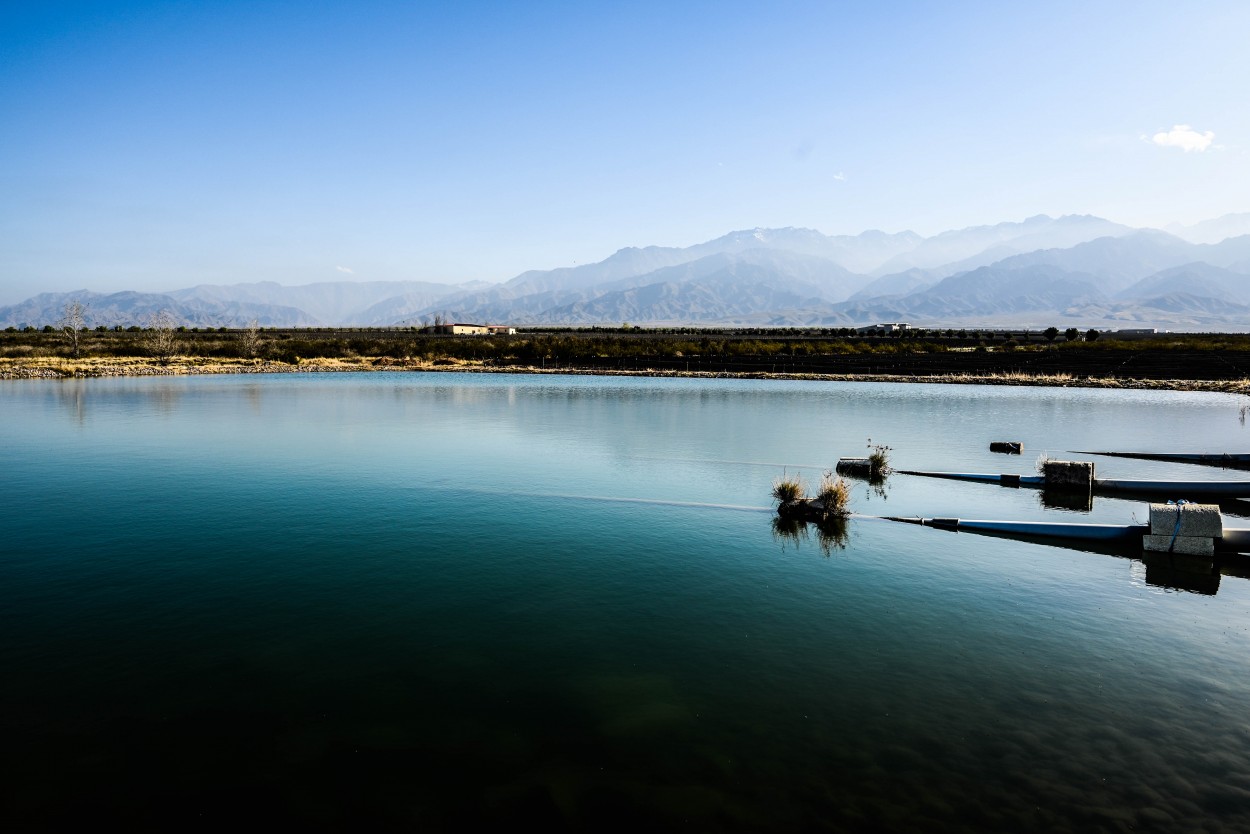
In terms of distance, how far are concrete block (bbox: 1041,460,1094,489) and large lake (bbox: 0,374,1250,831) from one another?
1.27 meters

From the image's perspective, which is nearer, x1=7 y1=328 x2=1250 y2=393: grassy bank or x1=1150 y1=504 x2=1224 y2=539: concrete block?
x1=1150 y1=504 x2=1224 y2=539: concrete block

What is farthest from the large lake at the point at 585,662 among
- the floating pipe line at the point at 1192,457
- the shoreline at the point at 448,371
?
the shoreline at the point at 448,371

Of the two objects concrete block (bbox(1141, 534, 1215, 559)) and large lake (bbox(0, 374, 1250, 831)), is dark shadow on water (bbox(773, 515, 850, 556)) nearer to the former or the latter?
large lake (bbox(0, 374, 1250, 831))

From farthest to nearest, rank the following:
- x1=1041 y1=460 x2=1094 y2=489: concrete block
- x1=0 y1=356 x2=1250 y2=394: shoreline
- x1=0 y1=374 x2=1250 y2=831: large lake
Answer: x1=0 y1=356 x2=1250 y2=394: shoreline → x1=1041 y1=460 x2=1094 y2=489: concrete block → x1=0 y1=374 x2=1250 y2=831: large lake

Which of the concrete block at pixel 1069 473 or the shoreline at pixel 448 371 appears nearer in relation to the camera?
the concrete block at pixel 1069 473

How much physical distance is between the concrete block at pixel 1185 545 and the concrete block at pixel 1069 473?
5.61 metres

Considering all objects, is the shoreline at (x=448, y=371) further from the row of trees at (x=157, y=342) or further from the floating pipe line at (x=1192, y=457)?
the floating pipe line at (x=1192, y=457)

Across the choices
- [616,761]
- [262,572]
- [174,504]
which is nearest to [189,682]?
[262,572]

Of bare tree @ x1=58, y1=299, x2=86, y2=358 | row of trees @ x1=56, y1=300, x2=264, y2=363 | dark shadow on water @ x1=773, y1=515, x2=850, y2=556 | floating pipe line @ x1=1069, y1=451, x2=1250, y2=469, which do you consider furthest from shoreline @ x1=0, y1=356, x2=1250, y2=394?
dark shadow on water @ x1=773, y1=515, x2=850, y2=556

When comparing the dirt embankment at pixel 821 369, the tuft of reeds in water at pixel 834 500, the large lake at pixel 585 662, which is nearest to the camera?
the large lake at pixel 585 662

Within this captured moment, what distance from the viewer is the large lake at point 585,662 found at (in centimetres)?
694

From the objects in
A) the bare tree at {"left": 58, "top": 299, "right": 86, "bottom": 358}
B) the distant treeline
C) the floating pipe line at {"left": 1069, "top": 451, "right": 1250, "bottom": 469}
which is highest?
the bare tree at {"left": 58, "top": 299, "right": 86, "bottom": 358}

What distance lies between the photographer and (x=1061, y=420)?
36.7 m

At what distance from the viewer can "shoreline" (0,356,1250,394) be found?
56.6 metres
